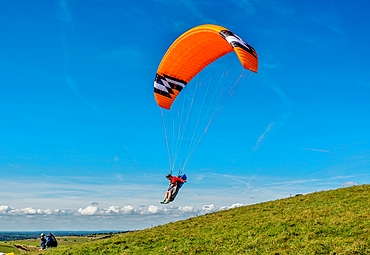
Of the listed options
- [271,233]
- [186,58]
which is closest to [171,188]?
[271,233]

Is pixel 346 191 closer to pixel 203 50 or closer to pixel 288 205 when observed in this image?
pixel 288 205

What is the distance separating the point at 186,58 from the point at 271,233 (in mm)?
9408

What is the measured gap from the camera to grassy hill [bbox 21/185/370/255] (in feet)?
48.7

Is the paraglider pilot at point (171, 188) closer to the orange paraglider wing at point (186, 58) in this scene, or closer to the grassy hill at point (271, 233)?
the grassy hill at point (271, 233)

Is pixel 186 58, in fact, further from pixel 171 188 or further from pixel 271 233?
pixel 271 233

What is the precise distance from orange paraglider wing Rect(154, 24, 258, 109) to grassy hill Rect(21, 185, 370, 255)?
7.25 m

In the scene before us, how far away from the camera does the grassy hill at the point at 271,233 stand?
14852 millimetres

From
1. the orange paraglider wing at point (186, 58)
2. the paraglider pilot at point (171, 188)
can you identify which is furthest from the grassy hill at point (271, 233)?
the orange paraglider wing at point (186, 58)

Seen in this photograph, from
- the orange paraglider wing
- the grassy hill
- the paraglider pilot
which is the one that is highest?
the orange paraglider wing

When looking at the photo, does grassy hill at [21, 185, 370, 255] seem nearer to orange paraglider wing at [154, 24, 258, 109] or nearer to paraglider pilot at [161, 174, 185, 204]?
paraglider pilot at [161, 174, 185, 204]

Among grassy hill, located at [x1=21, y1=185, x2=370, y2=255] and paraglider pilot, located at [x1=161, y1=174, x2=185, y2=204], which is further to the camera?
paraglider pilot, located at [x1=161, y1=174, x2=185, y2=204]

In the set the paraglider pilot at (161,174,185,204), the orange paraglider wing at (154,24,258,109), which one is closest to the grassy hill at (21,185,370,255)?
the paraglider pilot at (161,174,185,204)

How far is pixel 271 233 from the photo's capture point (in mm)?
17703

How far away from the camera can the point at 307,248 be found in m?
14.1
